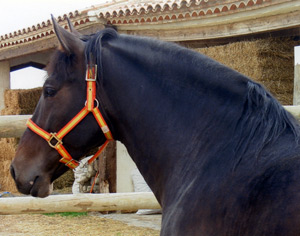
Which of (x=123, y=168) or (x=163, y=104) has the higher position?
(x=163, y=104)

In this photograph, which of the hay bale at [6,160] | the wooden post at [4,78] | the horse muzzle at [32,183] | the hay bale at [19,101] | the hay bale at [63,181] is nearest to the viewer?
the horse muzzle at [32,183]

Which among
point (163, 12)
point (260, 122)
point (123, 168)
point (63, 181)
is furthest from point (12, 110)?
point (260, 122)

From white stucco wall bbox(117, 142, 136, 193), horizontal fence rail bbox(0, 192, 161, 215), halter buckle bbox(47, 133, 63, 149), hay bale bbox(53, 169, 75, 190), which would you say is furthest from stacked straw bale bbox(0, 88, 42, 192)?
halter buckle bbox(47, 133, 63, 149)

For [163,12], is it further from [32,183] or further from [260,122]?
[260,122]

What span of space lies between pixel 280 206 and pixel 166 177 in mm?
600

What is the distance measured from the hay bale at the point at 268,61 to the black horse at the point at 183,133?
3.82 metres

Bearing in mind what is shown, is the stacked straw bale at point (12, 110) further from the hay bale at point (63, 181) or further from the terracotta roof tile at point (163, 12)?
the terracotta roof tile at point (163, 12)

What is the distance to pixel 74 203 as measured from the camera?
3354 millimetres

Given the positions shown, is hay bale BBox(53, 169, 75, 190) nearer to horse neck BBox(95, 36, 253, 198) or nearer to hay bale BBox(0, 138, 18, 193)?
hay bale BBox(0, 138, 18, 193)

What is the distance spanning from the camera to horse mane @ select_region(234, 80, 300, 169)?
150cm

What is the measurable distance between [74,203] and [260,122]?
220 centimetres

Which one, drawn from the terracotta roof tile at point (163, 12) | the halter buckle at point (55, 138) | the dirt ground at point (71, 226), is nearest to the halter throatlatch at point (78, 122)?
the halter buckle at point (55, 138)

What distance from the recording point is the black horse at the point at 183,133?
A: 1.41 metres

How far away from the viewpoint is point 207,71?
1752 millimetres
